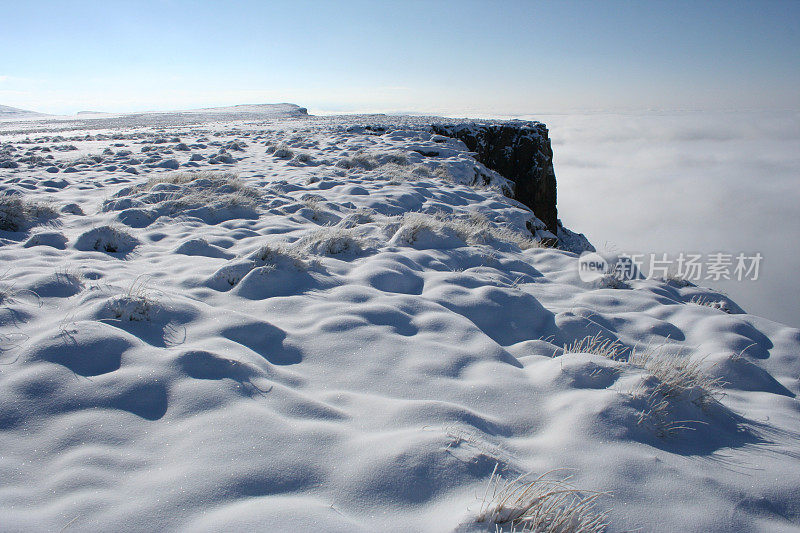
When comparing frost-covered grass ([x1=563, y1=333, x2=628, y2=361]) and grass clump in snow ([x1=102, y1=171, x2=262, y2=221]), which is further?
grass clump in snow ([x1=102, y1=171, x2=262, y2=221])

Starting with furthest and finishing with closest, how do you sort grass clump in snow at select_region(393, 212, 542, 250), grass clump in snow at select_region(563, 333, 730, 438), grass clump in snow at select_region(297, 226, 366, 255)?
grass clump in snow at select_region(393, 212, 542, 250) < grass clump in snow at select_region(297, 226, 366, 255) < grass clump in snow at select_region(563, 333, 730, 438)

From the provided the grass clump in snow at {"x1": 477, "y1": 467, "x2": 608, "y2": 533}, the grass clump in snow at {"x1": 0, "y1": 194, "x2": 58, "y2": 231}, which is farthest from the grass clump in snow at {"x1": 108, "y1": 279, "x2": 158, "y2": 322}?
the grass clump in snow at {"x1": 0, "y1": 194, "x2": 58, "y2": 231}

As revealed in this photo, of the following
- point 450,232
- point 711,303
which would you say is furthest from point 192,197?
point 711,303

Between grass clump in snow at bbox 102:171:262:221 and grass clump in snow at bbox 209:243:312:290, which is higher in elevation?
grass clump in snow at bbox 102:171:262:221

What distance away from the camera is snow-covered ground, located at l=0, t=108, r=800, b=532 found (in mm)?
1390

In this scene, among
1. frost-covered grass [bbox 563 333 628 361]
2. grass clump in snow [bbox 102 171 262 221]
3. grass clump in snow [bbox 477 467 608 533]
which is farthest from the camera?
grass clump in snow [bbox 102 171 262 221]

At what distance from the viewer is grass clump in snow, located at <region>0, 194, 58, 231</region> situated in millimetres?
4262

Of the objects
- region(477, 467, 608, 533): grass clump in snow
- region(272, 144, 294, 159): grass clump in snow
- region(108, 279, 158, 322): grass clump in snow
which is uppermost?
region(272, 144, 294, 159): grass clump in snow

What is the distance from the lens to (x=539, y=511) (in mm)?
1302

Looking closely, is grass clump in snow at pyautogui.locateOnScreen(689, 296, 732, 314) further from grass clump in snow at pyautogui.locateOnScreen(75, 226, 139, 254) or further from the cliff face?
the cliff face

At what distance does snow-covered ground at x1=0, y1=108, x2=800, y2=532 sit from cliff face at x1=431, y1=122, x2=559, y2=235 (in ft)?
37.6

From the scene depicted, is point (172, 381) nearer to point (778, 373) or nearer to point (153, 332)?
point (153, 332)

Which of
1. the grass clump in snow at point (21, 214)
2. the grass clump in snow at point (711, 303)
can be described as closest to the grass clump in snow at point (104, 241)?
the grass clump in snow at point (21, 214)

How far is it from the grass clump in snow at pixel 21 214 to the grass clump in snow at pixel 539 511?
5.32m
